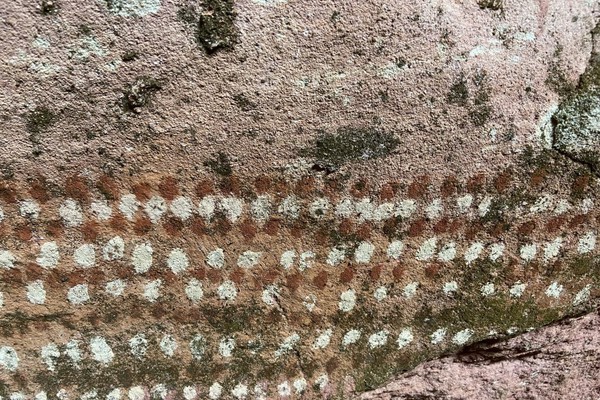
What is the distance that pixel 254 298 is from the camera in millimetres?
1564

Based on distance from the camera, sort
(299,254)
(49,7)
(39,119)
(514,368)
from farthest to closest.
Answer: (514,368) < (299,254) < (39,119) < (49,7)

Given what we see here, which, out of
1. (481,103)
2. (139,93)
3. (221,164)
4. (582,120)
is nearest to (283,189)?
(221,164)

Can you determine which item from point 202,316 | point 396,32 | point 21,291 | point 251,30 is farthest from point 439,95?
point 21,291

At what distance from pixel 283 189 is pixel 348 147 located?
18 centimetres

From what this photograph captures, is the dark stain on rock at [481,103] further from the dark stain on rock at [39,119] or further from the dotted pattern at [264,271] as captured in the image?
the dark stain on rock at [39,119]

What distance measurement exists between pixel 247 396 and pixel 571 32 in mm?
1166

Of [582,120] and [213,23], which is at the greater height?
[213,23]

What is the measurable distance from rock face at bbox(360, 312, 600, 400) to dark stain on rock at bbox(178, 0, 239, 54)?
1005 millimetres

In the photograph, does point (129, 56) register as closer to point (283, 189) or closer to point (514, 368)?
point (283, 189)

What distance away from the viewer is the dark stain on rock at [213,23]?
1.26m

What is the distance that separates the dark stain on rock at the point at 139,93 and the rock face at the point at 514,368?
971mm

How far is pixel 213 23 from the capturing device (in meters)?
1.27

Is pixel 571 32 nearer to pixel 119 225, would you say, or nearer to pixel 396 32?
pixel 396 32

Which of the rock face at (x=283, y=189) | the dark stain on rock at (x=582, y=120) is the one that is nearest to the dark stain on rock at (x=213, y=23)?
the rock face at (x=283, y=189)
